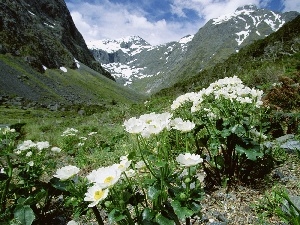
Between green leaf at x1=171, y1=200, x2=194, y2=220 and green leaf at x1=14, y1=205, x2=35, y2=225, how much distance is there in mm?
1653

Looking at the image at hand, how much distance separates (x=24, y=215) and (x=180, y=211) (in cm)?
178

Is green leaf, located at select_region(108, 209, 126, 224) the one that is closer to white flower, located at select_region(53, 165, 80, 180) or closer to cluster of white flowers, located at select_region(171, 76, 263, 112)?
white flower, located at select_region(53, 165, 80, 180)

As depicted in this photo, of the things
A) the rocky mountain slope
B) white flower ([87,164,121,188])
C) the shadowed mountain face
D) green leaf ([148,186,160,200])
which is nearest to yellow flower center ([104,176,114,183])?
white flower ([87,164,121,188])

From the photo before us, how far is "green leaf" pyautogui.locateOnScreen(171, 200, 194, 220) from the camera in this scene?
2059mm

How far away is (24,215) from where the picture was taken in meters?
3.02

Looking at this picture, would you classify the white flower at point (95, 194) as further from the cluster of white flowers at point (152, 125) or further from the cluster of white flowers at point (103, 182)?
the cluster of white flowers at point (152, 125)

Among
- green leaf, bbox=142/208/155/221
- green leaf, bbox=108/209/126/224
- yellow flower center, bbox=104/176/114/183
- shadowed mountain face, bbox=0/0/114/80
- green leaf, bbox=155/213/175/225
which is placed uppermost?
shadowed mountain face, bbox=0/0/114/80

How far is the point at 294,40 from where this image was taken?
136ft

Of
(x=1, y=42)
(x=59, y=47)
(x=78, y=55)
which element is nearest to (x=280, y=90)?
(x=1, y=42)

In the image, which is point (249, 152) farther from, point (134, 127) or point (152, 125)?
point (134, 127)

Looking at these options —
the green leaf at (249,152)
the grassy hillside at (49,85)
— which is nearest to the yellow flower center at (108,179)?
the green leaf at (249,152)

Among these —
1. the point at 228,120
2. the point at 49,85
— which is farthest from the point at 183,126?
the point at 49,85

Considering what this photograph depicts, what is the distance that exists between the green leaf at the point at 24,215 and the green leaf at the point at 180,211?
65.1 inches

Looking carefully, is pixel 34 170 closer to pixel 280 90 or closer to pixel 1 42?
pixel 280 90
